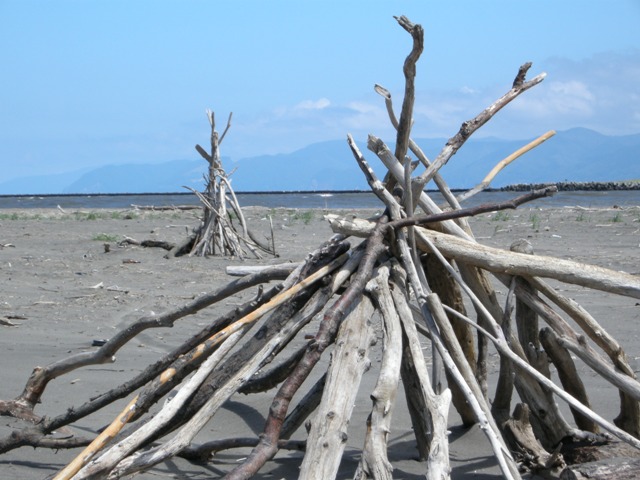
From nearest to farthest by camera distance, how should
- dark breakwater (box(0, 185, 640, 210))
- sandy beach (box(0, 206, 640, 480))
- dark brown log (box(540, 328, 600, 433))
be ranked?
dark brown log (box(540, 328, 600, 433)), sandy beach (box(0, 206, 640, 480)), dark breakwater (box(0, 185, 640, 210))

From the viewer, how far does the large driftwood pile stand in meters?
2.67

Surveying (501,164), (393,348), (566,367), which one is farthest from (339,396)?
(501,164)

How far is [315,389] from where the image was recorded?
3.44m

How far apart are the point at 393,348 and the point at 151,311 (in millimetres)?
5081

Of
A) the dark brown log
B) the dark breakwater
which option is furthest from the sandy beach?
the dark breakwater

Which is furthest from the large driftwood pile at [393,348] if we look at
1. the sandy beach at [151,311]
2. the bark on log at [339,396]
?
the sandy beach at [151,311]

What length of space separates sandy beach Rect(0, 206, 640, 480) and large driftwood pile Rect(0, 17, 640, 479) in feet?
0.85

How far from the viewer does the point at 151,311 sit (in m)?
7.60

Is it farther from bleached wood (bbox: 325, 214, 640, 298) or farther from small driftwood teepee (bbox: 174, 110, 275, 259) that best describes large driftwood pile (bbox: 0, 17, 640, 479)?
small driftwood teepee (bbox: 174, 110, 275, 259)

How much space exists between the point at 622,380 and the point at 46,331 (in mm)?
5024

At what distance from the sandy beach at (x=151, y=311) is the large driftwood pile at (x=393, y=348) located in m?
0.26

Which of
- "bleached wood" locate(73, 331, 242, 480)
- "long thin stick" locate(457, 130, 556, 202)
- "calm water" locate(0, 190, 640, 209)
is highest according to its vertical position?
"long thin stick" locate(457, 130, 556, 202)

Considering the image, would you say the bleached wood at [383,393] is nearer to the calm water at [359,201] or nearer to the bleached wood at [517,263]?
the bleached wood at [517,263]

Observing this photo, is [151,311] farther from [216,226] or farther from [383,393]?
[383,393]
